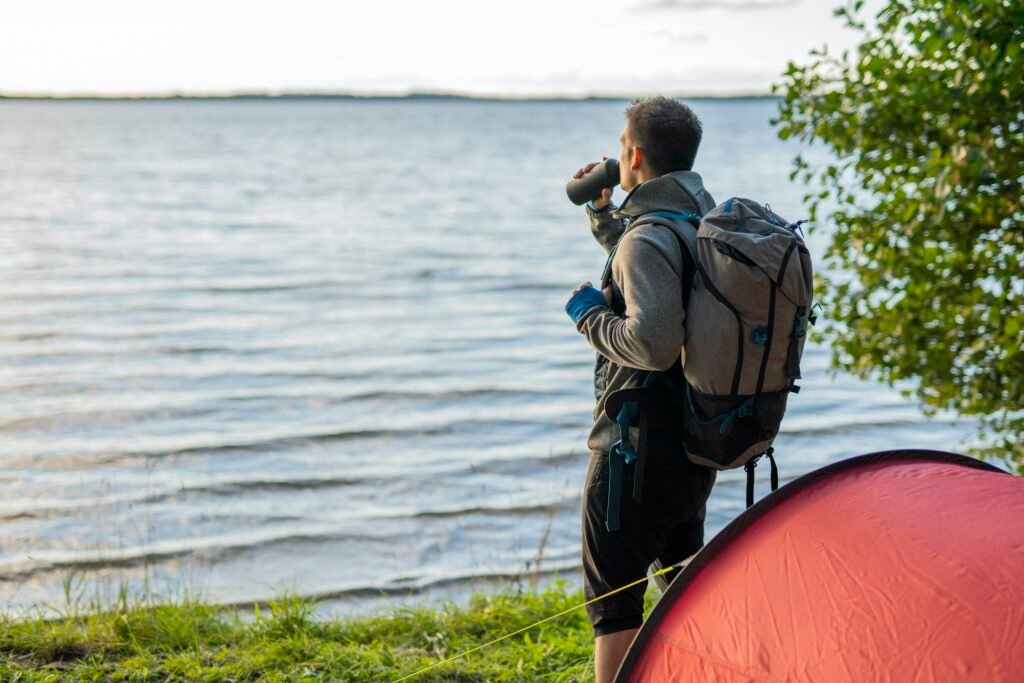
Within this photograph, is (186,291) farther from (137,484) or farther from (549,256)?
(137,484)

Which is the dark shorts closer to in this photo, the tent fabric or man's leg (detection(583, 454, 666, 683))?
man's leg (detection(583, 454, 666, 683))

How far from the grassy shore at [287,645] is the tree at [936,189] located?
8.68ft

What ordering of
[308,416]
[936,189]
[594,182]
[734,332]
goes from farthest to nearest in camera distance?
[308,416] < [936,189] < [594,182] < [734,332]

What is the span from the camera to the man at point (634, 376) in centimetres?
328

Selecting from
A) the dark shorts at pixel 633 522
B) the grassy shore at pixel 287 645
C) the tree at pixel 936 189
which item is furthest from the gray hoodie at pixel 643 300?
the tree at pixel 936 189

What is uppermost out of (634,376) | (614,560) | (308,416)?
(634,376)

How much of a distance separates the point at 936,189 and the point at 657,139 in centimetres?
248

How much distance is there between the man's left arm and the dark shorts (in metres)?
0.33

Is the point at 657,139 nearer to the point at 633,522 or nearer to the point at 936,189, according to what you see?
the point at 633,522

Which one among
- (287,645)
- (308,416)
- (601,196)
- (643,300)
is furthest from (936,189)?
(308,416)

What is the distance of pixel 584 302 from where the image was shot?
345cm

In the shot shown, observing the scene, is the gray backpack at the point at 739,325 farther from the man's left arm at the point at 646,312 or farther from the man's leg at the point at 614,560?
the man's leg at the point at 614,560

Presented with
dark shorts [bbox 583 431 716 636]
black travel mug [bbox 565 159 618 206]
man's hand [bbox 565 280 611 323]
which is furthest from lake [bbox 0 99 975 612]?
dark shorts [bbox 583 431 716 636]

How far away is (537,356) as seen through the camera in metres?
13.6
